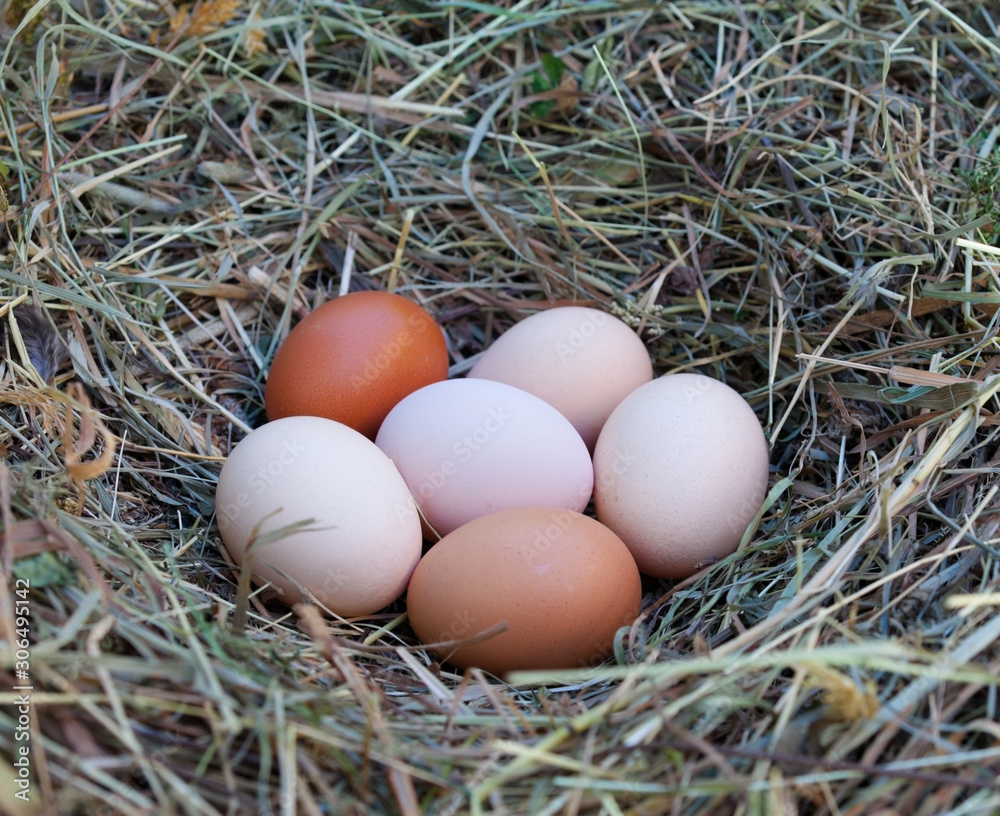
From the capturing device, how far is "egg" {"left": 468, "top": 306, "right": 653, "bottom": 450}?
1.95m

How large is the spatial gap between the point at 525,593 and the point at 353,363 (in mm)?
674

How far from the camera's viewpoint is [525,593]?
4.92 feet

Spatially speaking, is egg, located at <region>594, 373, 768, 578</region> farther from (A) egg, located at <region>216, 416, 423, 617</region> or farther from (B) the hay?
(A) egg, located at <region>216, 416, 423, 617</region>

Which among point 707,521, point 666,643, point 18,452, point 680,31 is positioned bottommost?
point 666,643

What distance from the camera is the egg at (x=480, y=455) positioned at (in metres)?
1.72

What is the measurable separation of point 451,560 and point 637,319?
88cm

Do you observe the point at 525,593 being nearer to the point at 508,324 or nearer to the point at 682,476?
the point at 682,476

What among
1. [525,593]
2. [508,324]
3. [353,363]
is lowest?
[525,593]

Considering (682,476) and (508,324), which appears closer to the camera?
(682,476)

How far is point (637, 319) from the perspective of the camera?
6.98 feet

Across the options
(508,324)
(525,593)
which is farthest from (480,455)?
(508,324)

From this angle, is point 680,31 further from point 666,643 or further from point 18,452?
point 18,452

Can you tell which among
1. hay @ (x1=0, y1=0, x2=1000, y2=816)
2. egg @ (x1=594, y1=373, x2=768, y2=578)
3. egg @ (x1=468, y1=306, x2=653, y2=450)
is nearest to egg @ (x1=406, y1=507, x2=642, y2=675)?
hay @ (x1=0, y1=0, x2=1000, y2=816)

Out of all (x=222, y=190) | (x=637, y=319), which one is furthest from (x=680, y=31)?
(x=222, y=190)
